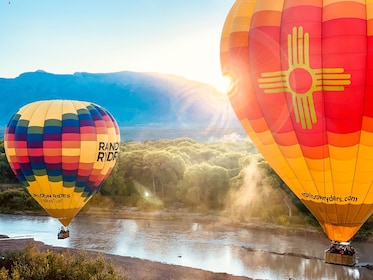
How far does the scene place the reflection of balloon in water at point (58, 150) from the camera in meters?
16.5

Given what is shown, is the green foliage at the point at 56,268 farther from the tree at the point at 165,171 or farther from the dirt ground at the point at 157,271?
the tree at the point at 165,171

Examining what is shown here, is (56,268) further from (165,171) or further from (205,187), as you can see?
(165,171)

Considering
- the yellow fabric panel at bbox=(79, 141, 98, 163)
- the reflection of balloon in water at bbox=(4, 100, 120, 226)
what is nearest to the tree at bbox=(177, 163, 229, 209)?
the reflection of balloon in water at bbox=(4, 100, 120, 226)

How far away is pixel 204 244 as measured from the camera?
80.5ft

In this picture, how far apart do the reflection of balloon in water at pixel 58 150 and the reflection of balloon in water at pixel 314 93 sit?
7621 millimetres

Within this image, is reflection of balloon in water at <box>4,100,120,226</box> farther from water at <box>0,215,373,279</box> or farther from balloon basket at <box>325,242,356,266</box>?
balloon basket at <box>325,242,356,266</box>

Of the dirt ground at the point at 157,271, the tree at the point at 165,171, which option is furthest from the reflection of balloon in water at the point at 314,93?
the tree at the point at 165,171

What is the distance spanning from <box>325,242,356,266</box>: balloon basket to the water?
32.4ft

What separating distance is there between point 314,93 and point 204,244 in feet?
54.0

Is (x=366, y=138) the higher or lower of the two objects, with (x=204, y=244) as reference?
higher

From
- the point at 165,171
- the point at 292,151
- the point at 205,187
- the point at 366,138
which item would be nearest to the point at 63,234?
the point at 292,151

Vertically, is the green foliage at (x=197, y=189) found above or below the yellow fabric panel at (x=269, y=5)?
below

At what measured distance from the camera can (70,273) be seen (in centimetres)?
1505

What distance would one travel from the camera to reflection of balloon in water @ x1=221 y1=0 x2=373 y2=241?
903 centimetres
